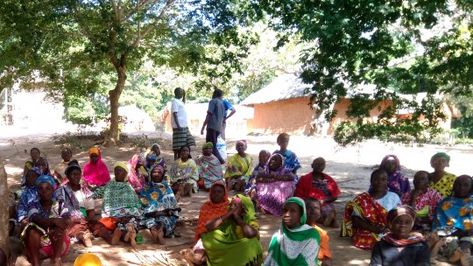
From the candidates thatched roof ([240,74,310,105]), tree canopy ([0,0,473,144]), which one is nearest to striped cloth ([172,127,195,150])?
tree canopy ([0,0,473,144])

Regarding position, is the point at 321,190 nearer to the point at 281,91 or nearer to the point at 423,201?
the point at 423,201

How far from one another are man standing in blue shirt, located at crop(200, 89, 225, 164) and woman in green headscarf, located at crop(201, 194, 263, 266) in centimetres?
512

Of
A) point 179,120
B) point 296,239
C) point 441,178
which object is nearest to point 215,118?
point 179,120

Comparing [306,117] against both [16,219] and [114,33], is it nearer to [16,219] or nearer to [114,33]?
[114,33]

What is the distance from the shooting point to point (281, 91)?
26.3m

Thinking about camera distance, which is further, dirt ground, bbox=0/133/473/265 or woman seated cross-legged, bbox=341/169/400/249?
woman seated cross-legged, bbox=341/169/400/249

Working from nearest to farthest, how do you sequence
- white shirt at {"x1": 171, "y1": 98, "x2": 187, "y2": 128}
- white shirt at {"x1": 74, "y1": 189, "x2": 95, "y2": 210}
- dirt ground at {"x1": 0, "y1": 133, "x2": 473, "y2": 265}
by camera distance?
dirt ground at {"x1": 0, "y1": 133, "x2": 473, "y2": 265} → white shirt at {"x1": 74, "y1": 189, "x2": 95, "y2": 210} → white shirt at {"x1": 171, "y1": 98, "x2": 187, "y2": 128}

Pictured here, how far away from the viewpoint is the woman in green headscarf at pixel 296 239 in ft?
12.5

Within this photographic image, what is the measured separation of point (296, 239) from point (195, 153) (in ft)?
32.2

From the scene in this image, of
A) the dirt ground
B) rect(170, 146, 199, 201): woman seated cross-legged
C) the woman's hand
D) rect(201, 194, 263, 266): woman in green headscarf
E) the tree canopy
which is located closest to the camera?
rect(201, 194, 263, 266): woman in green headscarf

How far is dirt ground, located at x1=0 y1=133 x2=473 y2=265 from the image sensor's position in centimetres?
519

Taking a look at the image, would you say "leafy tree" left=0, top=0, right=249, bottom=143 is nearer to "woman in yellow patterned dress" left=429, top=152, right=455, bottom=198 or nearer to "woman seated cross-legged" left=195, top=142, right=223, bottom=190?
"woman seated cross-legged" left=195, top=142, right=223, bottom=190

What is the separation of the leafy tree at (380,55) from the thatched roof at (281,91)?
16977mm

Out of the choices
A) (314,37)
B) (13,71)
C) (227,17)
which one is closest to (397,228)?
(314,37)
